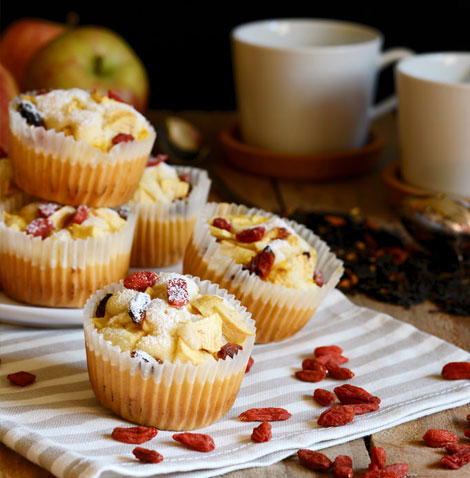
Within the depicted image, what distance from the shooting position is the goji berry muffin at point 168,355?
125cm

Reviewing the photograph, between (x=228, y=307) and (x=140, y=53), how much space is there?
6.98 ft

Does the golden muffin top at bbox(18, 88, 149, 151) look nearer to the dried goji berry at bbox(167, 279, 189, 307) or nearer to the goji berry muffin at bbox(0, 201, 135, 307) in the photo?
the goji berry muffin at bbox(0, 201, 135, 307)

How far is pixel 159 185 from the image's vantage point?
181 centimetres

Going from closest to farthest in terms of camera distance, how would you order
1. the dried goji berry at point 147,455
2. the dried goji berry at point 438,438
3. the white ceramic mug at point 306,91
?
the dried goji berry at point 147,455 → the dried goji berry at point 438,438 → the white ceramic mug at point 306,91

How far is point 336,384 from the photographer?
4.75 ft

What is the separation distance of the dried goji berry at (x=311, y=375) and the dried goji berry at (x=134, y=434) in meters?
0.32

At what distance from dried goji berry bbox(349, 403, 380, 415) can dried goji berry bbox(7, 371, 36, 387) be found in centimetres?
55

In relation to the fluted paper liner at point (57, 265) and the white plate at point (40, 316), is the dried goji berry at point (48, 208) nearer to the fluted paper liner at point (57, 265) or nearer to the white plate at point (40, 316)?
the fluted paper liner at point (57, 265)

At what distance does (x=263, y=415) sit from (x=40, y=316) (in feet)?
1.62

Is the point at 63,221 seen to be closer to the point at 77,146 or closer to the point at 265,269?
the point at 77,146

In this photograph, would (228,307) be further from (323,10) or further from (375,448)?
(323,10)

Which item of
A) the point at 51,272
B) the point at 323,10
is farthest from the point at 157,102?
the point at 51,272

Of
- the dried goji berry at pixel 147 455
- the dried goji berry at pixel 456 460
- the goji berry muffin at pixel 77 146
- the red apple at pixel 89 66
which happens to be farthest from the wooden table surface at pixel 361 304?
the goji berry muffin at pixel 77 146

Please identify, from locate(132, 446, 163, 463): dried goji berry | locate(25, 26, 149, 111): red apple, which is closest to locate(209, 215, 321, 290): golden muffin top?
locate(132, 446, 163, 463): dried goji berry
